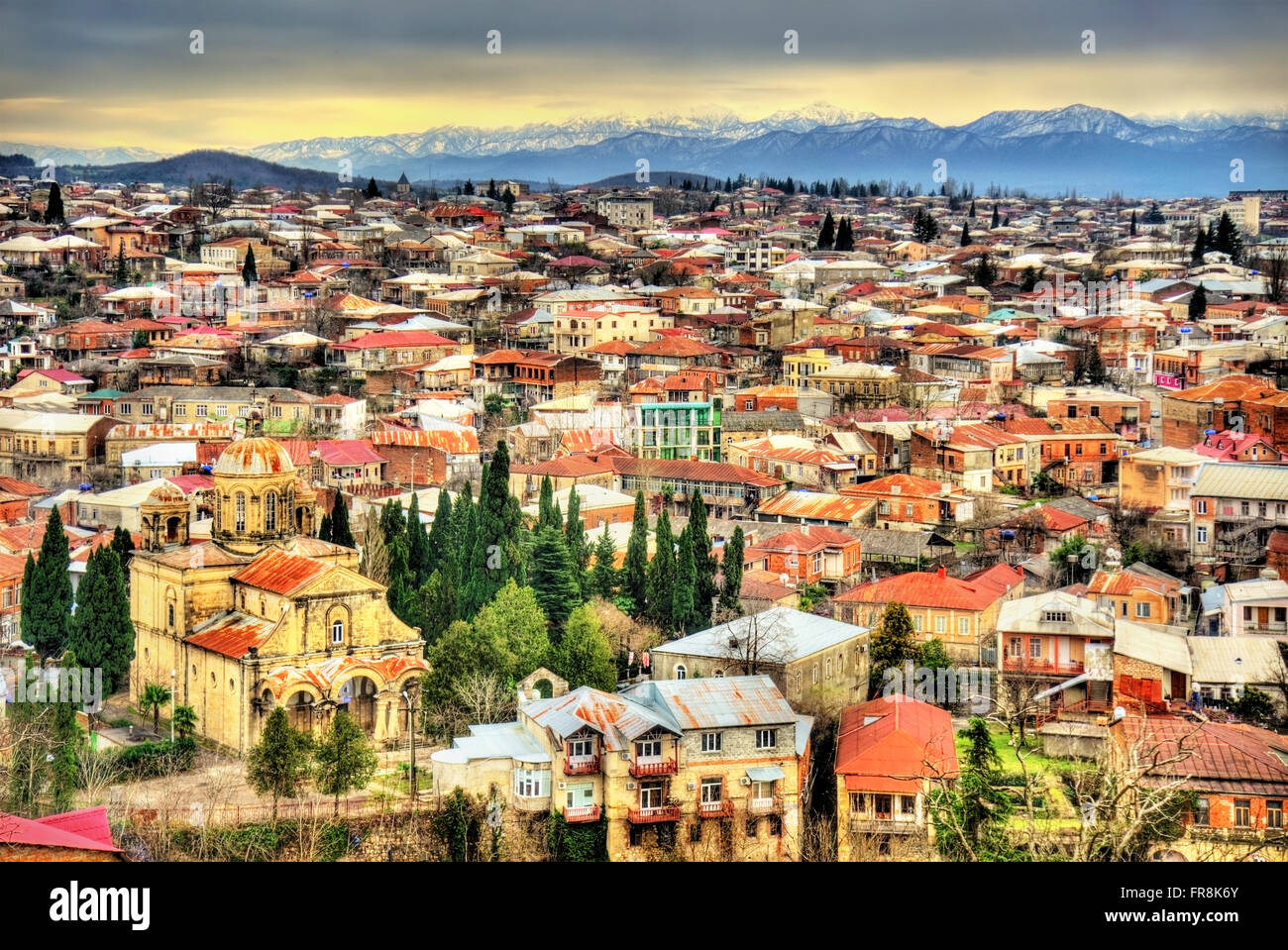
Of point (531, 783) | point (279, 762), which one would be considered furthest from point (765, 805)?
point (279, 762)

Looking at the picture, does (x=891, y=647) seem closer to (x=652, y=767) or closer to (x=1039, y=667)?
(x=1039, y=667)

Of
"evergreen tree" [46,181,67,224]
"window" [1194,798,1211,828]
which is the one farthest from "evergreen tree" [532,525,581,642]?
"evergreen tree" [46,181,67,224]

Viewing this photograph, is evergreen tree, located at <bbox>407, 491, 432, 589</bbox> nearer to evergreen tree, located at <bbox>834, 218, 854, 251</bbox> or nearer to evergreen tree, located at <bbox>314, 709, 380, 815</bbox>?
evergreen tree, located at <bbox>314, 709, 380, 815</bbox>

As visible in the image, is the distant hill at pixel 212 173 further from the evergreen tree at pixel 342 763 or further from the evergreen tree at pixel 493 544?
the evergreen tree at pixel 342 763

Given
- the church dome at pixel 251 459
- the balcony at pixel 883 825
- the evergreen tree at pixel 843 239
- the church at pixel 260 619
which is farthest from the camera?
the evergreen tree at pixel 843 239

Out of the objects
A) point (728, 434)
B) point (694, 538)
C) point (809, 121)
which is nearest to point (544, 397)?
point (728, 434)

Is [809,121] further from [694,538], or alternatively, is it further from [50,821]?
[50,821]

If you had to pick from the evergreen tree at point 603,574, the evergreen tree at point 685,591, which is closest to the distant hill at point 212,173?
the evergreen tree at point 603,574
